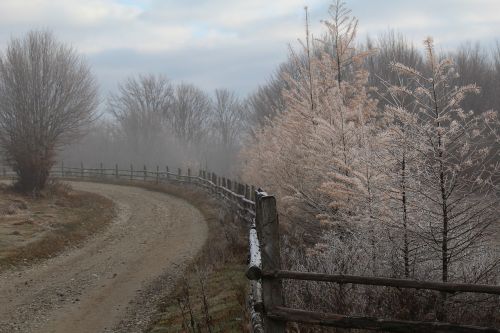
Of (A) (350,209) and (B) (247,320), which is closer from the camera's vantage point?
(B) (247,320)

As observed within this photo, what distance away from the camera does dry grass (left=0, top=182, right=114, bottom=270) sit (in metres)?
14.0

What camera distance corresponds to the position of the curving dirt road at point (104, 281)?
8.61 metres

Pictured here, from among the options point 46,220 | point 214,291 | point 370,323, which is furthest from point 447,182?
point 46,220

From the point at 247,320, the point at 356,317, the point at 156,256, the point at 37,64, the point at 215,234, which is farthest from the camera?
the point at 37,64

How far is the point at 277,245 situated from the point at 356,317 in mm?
868

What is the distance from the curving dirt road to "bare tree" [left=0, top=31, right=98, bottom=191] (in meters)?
8.82

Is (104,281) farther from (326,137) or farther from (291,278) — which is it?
(291,278)

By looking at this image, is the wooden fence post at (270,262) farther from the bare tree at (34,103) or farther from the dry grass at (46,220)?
the bare tree at (34,103)

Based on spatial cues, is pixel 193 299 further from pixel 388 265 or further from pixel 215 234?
pixel 215 234

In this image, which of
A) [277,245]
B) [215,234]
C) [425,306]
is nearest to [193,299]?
[425,306]

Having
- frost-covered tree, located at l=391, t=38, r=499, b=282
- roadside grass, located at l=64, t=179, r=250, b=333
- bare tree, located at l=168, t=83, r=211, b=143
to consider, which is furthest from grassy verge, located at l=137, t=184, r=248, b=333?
bare tree, located at l=168, t=83, r=211, b=143

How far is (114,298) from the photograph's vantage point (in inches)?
387

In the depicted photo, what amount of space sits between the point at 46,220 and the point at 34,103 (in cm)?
910

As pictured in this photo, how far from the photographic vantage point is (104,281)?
11.2 meters
